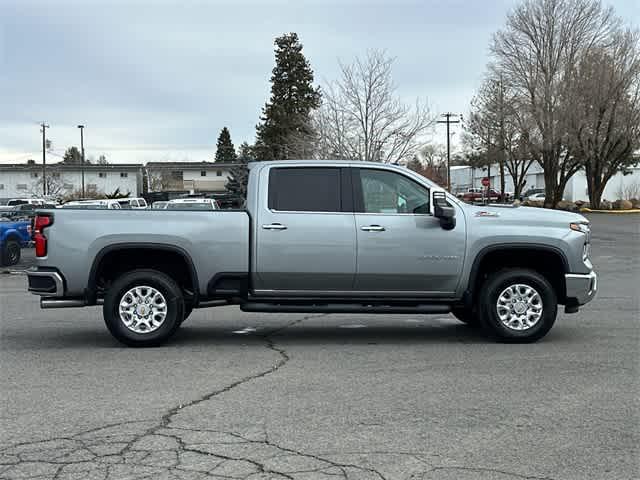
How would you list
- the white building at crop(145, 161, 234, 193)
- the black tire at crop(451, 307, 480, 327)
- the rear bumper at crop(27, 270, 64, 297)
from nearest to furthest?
the rear bumper at crop(27, 270, 64, 297) < the black tire at crop(451, 307, 480, 327) < the white building at crop(145, 161, 234, 193)

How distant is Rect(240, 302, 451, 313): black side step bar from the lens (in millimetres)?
8695

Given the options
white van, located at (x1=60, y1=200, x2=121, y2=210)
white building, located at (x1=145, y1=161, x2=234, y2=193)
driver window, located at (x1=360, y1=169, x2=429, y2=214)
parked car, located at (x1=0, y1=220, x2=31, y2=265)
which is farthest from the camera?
white building, located at (x1=145, y1=161, x2=234, y2=193)

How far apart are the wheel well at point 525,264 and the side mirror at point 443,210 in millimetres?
544

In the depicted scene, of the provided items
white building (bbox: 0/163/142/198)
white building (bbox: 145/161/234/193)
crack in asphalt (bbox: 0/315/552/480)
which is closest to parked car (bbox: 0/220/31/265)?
crack in asphalt (bbox: 0/315/552/480)

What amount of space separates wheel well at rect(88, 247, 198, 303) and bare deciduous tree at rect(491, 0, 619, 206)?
148 ft

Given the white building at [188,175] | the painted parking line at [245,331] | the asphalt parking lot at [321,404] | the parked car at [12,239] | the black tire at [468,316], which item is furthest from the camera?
the white building at [188,175]

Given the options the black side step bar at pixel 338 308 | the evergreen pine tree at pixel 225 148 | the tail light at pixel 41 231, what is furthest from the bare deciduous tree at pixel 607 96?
the evergreen pine tree at pixel 225 148

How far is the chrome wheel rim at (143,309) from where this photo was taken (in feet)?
28.1

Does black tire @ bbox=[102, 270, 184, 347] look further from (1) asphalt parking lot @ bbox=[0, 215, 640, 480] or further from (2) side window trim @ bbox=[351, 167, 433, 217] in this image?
(2) side window trim @ bbox=[351, 167, 433, 217]

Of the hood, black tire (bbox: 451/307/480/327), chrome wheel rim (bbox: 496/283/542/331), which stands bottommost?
black tire (bbox: 451/307/480/327)

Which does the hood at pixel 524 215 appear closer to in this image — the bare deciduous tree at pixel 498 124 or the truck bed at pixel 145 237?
the truck bed at pixel 145 237

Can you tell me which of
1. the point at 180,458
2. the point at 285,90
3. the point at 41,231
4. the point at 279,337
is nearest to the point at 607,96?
the point at 285,90

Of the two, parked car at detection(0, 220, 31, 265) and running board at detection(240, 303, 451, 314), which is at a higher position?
parked car at detection(0, 220, 31, 265)

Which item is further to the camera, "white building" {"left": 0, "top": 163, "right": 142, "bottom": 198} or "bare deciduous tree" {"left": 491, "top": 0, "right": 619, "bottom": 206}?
"white building" {"left": 0, "top": 163, "right": 142, "bottom": 198}
